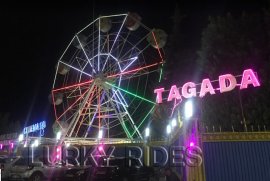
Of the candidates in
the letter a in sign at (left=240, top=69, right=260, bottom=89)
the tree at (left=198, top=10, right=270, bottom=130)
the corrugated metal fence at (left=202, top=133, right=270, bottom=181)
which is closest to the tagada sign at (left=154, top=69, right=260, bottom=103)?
the letter a in sign at (left=240, top=69, right=260, bottom=89)

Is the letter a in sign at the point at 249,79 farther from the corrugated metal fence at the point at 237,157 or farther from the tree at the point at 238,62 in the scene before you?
the corrugated metal fence at the point at 237,157

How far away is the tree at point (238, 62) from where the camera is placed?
24250 millimetres

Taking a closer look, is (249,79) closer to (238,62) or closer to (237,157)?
(238,62)

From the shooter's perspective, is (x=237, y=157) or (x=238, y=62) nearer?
(x=237, y=157)

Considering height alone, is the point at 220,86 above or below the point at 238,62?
below

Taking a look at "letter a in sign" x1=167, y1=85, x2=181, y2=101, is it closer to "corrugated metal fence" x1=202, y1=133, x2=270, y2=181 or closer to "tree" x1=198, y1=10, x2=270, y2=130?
"tree" x1=198, y1=10, x2=270, y2=130

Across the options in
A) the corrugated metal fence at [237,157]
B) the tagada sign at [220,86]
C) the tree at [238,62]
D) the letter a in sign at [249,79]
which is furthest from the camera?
the tree at [238,62]

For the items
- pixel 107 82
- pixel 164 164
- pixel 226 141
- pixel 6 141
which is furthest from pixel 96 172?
pixel 6 141

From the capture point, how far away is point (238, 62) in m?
26.3

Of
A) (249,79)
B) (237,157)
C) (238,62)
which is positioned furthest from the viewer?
(238,62)

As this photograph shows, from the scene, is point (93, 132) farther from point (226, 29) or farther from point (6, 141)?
point (226, 29)

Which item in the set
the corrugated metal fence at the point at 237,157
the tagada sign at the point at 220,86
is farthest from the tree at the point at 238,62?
the corrugated metal fence at the point at 237,157

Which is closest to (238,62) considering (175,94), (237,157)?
(175,94)

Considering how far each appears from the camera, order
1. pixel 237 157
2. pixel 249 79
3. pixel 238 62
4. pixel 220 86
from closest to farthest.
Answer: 1. pixel 237 157
2. pixel 249 79
3. pixel 220 86
4. pixel 238 62
